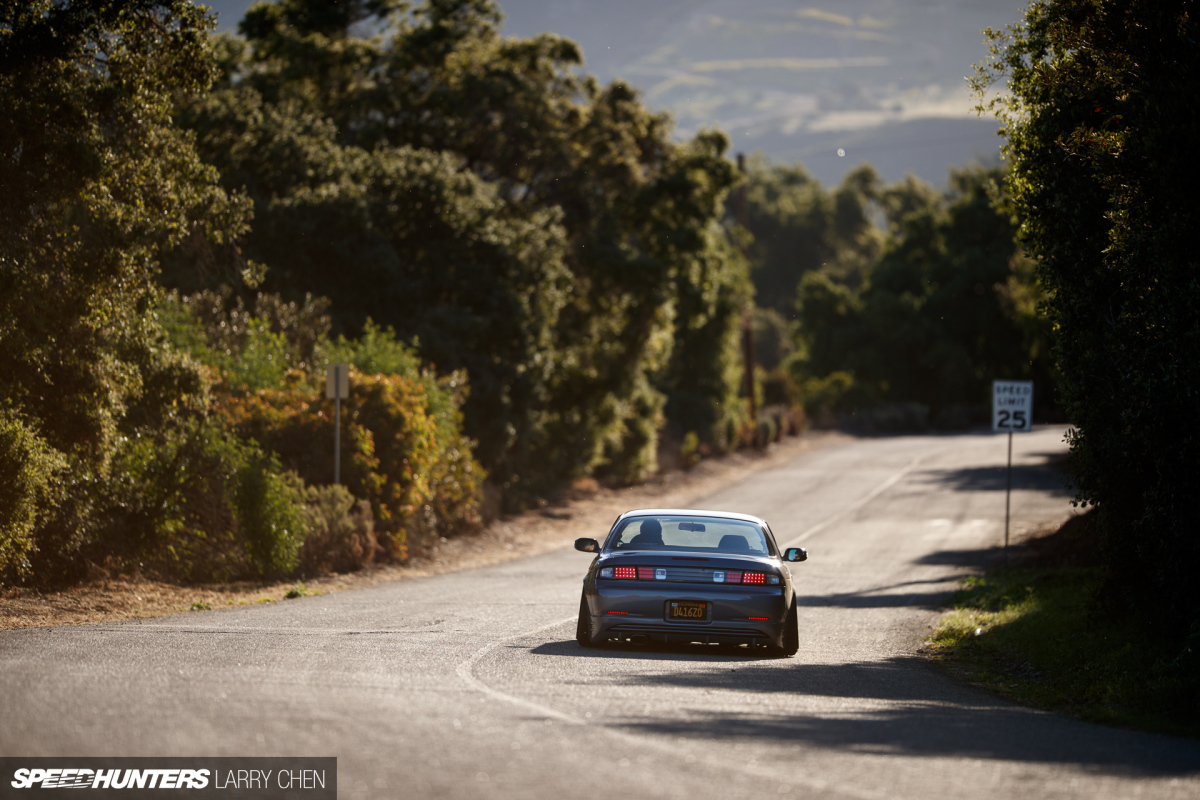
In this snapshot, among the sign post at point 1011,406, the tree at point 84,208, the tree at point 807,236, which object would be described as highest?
the tree at point 807,236

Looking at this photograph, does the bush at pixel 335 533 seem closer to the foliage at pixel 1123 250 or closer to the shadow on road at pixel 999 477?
the foliage at pixel 1123 250

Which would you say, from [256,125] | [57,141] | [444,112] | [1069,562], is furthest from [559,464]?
[57,141]

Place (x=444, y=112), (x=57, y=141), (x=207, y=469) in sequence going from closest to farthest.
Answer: (x=57, y=141), (x=207, y=469), (x=444, y=112)

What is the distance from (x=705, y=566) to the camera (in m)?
10.9

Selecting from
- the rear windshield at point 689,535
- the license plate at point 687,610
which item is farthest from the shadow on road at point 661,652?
the rear windshield at point 689,535

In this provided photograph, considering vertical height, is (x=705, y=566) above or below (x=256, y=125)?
below

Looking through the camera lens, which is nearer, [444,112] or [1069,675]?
[1069,675]

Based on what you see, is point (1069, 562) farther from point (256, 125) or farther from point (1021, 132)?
point (256, 125)

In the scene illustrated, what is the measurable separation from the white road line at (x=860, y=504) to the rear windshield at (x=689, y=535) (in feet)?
43.5

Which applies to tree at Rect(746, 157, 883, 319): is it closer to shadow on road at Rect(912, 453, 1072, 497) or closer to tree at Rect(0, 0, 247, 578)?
shadow on road at Rect(912, 453, 1072, 497)

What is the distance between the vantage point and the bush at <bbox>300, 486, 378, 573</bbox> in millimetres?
19203

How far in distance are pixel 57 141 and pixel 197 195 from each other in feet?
7.54

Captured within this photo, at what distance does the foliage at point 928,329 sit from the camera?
68688 millimetres

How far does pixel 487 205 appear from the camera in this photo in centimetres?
2880
